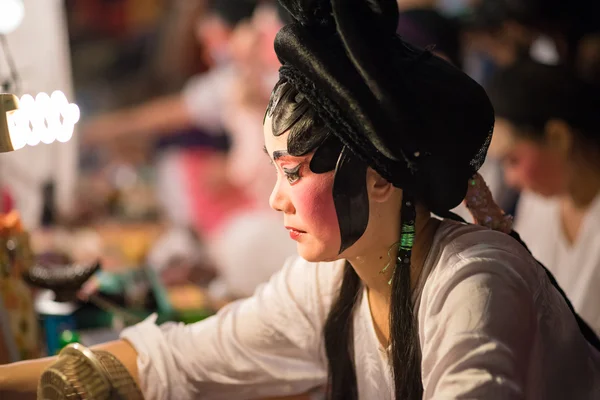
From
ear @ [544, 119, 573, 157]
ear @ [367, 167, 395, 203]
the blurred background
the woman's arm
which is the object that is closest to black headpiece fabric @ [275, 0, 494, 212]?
ear @ [367, 167, 395, 203]

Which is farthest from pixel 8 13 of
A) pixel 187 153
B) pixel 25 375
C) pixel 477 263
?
pixel 187 153

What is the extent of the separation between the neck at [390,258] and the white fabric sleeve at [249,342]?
14cm

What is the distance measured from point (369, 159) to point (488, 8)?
273 cm

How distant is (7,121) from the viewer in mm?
1243

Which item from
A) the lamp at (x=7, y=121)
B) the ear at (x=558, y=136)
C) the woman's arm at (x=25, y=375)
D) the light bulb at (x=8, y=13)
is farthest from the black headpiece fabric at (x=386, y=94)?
the ear at (x=558, y=136)

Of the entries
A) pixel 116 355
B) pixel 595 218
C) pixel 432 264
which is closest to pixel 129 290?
pixel 116 355

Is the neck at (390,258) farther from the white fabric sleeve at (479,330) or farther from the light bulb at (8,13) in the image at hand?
the light bulb at (8,13)

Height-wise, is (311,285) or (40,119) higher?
(40,119)

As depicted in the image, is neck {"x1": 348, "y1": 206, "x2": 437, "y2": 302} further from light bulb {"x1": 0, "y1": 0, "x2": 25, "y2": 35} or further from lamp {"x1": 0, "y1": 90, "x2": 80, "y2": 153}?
light bulb {"x1": 0, "y1": 0, "x2": 25, "y2": 35}

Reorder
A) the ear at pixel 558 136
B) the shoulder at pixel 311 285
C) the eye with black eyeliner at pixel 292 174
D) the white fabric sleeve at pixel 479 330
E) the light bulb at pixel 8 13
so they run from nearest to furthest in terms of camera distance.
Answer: the white fabric sleeve at pixel 479 330, the eye with black eyeliner at pixel 292 174, the shoulder at pixel 311 285, the light bulb at pixel 8 13, the ear at pixel 558 136

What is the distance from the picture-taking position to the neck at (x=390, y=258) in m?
1.24

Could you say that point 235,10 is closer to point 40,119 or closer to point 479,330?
point 40,119

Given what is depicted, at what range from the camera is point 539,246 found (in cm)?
258

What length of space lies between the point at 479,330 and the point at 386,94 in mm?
365
